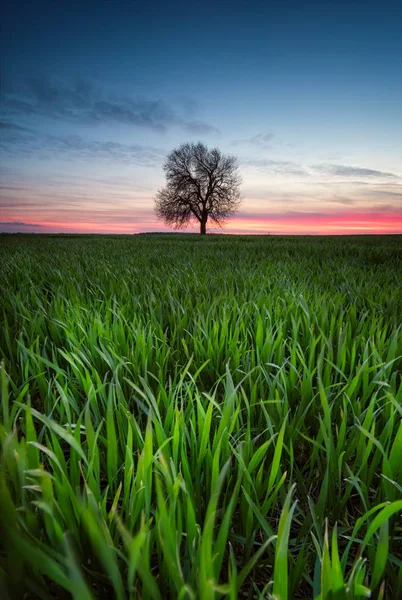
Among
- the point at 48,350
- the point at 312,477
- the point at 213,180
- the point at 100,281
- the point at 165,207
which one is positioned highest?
the point at 213,180

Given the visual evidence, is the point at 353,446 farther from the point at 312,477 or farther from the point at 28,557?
the point at 28,557

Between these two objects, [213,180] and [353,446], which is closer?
[353,446]

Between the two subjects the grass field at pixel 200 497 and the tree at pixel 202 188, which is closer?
the grass field at pixel 200 497

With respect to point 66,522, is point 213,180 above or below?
above

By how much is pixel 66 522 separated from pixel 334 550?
0.37 meters

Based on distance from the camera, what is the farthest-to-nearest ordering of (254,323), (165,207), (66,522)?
(165,207)
(254,323)
(66,522)

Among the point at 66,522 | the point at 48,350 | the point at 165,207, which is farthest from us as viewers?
the point at 165,207

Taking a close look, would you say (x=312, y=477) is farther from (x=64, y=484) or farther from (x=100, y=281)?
(x=100, y=281)

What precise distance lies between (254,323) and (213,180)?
36.2 metres

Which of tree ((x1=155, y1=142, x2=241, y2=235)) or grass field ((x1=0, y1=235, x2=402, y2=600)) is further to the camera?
tree ((x1=155, y1=142, x2=241, y2=235))

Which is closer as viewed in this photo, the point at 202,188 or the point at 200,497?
the point at 200,497

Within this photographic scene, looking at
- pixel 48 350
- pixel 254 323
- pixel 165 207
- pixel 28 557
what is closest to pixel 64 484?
pixel 28 557

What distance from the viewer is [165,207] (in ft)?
112

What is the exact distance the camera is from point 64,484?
1.69 feet
